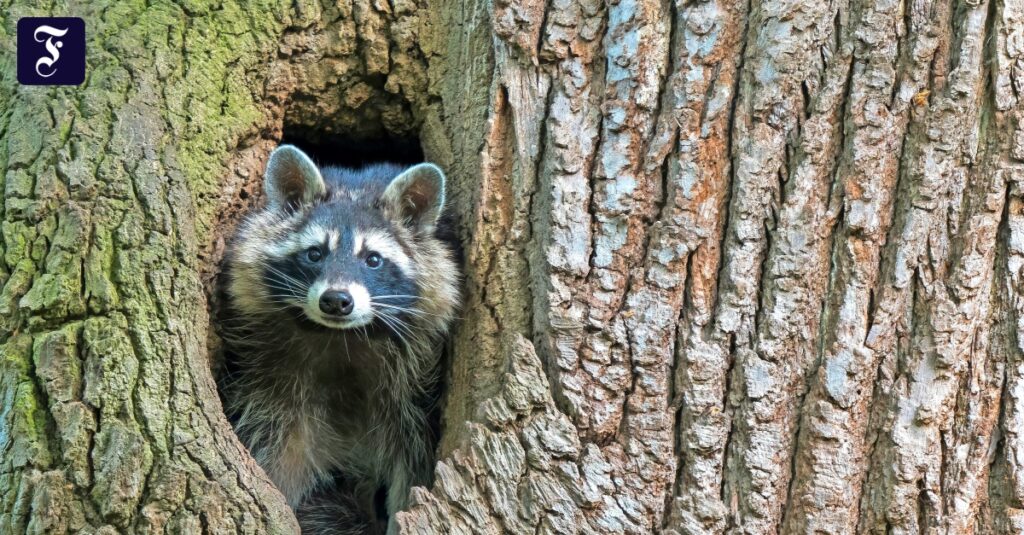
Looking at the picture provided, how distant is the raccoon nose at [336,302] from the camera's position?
12.3ft

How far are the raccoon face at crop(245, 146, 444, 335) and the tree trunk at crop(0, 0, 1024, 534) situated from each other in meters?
0.69

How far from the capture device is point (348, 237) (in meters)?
4.13

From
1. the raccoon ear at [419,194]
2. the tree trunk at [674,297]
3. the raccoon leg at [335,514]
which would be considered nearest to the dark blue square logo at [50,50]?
the tree trunk at [674,297]

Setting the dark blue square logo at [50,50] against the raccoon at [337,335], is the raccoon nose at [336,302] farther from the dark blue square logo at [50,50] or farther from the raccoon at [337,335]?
the dark blue square logo at [50,50]

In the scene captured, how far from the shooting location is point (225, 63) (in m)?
3.87

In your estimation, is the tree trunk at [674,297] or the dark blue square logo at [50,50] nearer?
the tree trunk at [674,297]

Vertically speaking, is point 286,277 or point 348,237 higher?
point 348,237

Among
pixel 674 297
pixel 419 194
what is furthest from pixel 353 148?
pixel 674 297

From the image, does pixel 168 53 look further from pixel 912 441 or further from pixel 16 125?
pixel 912 441

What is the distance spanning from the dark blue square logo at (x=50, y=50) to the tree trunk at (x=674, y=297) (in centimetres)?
9

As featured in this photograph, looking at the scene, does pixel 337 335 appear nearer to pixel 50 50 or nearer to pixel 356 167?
pixel 356 167

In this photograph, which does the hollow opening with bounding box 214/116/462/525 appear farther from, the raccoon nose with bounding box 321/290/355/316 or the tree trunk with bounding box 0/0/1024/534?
the tree trunk with bounding box 0/0/1024/534

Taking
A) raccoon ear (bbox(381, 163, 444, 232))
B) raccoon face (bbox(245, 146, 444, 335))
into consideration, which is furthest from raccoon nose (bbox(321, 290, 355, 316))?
raccoon ear (bbox(381, 163, 444, 232))

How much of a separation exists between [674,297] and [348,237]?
1624 millimetres
